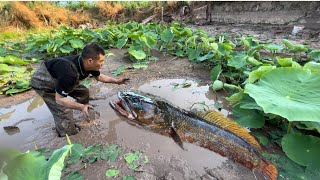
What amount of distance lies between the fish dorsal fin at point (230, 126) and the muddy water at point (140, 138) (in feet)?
1.12

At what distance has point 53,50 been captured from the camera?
6531 mm

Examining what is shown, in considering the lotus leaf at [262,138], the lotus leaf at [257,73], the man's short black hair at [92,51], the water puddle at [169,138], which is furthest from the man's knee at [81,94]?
the lotus leaf at [262,138]

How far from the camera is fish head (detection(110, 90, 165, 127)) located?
11.8 feet

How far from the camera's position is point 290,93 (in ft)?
8.50

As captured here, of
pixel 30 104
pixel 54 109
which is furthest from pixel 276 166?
pixel 30 104

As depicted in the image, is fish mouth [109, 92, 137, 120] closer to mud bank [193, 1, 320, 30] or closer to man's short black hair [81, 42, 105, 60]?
Answer: man's short black hair [81, 42, 105, 60]

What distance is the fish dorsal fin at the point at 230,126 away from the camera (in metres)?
2.94

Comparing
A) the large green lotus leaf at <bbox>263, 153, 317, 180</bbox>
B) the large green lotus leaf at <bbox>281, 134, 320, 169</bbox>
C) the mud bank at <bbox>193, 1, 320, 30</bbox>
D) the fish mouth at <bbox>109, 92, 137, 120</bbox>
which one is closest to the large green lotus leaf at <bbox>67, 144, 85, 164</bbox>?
the fish mouth at <bbox>109, 92, 137, 120</bbox>

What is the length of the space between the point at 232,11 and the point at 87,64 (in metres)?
10.7

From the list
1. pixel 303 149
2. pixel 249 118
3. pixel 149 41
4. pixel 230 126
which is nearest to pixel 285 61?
pixel 249 118

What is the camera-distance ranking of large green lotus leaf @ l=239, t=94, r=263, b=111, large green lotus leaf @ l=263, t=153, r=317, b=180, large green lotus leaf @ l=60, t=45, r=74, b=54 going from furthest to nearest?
1. large green lotus leaf @ l=60, t=45, r=74, b=54
2. large green lotus leaf @ l=239, t=94, r=263, b=111
3. large green lotus leaf @ l=263, t=153, r=317, b=180

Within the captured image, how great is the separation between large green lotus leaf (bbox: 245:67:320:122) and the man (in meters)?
1.96

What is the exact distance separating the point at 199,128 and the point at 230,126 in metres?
0.39

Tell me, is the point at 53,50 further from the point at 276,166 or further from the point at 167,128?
the point at 276,166
